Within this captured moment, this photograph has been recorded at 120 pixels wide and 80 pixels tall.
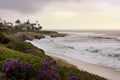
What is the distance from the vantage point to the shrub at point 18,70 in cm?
841

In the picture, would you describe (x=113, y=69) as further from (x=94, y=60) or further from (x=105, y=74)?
(x=94, y=60)

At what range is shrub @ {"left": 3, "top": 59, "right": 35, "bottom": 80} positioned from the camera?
27.6 feet

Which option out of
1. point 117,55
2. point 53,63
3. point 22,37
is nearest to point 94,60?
point 117,55

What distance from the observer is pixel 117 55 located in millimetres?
30656

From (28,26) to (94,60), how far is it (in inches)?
5064

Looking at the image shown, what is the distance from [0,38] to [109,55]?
12.3 meters

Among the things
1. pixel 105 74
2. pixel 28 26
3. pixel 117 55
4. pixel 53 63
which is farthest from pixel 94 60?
pixel 28 26

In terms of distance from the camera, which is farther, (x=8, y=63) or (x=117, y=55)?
(x=117, y=55)

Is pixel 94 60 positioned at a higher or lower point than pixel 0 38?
lower

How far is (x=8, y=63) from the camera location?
8531 millimetres

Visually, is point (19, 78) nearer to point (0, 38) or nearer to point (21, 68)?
point (21, 68)

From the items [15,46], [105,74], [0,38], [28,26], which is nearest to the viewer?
[105,74]

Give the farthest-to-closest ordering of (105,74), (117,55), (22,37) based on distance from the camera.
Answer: (22,37) < (117,55) < (105,74)

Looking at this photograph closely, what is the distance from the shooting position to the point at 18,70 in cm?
845
